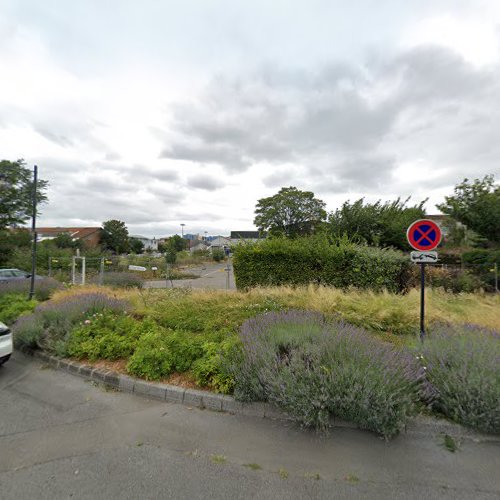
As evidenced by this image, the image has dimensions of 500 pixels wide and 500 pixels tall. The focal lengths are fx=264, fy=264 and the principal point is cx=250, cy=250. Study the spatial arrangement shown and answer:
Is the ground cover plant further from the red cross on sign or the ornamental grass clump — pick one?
the red cross on sign

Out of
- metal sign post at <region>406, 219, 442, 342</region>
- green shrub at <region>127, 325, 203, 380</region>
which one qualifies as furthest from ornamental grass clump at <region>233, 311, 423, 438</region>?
metal sign post at <region>406, 219, 442, 342</region>

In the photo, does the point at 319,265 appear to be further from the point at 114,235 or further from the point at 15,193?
the point at 114,235

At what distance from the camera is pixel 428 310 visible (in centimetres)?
629

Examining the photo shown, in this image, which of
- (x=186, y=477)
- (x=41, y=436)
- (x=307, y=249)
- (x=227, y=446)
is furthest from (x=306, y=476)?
(x=307, y=249)

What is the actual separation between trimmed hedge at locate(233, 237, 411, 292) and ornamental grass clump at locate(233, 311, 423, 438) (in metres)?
6.14

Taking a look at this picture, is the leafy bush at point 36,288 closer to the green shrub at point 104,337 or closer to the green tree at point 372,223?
the green shrub at point 104,337

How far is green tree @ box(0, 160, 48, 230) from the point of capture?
10.6m

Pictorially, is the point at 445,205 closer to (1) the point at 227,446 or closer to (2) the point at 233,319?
(2) the point at 233,319

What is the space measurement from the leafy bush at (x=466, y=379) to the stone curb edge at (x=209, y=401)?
0.14 meters

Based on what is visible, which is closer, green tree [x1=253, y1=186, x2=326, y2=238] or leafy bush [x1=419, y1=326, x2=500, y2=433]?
leafy bush [x1=419, y1=326, x2=500, y2=433]

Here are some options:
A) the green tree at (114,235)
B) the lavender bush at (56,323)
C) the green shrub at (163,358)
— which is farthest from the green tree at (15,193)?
the green tree at (114,235)

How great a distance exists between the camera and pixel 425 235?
15.6 feet

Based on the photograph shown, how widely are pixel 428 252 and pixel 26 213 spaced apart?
14.7 meters

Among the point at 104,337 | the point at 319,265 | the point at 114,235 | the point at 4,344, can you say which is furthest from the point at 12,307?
the point at 114,235
